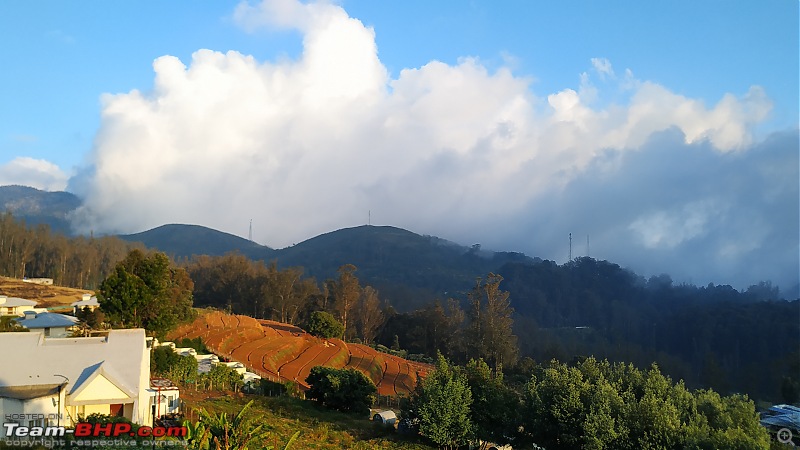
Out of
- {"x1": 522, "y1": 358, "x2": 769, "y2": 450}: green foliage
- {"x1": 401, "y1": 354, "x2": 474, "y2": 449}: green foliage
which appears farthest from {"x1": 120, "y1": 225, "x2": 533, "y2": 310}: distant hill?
{"x1": 522, "y1": 358, "x2": 769, "y2": 450}: green foliage

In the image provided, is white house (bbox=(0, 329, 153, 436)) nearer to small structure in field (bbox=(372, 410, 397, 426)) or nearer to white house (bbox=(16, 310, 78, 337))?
small structure in field (bbox=(372, 410, 397, 426))

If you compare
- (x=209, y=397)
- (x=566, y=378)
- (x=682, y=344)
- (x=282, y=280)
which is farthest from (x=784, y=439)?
(x=682, y=344)

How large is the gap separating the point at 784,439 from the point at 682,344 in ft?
262

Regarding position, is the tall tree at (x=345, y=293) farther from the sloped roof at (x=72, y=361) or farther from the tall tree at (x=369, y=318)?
the sloped roof at (x=72, y=361)

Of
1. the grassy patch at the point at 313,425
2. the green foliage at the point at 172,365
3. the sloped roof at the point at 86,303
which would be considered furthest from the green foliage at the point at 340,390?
the sloped roof at the point at 86,303

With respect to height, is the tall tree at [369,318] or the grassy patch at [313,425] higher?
the tall tree at [369,318]

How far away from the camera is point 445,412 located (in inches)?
888

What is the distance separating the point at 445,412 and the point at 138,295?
16.8 metres

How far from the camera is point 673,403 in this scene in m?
21.1

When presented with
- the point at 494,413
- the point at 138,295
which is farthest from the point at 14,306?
the point at 494,413

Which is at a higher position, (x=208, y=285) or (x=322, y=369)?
(x=208, y=285)

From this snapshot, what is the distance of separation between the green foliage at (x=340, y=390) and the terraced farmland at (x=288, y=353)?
21.0 ft

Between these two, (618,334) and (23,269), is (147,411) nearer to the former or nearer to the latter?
(23,269)

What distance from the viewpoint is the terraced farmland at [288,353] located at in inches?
1523
